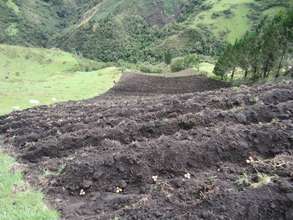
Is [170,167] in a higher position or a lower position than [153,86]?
higher

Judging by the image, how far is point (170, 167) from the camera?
1675 cm

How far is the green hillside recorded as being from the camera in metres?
52.3

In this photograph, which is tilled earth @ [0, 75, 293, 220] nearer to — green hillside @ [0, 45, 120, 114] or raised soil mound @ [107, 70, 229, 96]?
green hillside @ [0, 45, 120, 114]

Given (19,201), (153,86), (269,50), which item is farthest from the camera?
(269,50)

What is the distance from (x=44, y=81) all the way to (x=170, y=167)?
61142mm

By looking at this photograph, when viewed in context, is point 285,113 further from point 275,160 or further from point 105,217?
point 105,217

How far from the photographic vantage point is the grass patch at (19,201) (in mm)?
13535

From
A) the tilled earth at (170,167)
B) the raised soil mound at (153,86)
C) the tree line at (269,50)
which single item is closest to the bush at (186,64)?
the tree line at (269,50)

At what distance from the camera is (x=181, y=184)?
14367 mm

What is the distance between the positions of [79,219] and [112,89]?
49212 millimetres

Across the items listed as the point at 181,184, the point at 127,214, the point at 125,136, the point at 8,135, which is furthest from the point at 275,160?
the point at 8,135

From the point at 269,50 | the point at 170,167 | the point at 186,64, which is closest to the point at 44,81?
the point at 269,50

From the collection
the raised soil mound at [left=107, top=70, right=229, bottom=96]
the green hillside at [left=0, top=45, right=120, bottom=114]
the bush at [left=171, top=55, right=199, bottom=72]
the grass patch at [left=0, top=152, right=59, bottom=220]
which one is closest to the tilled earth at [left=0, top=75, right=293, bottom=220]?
the grass patch at [left=0, top=152, right=59, bottom=220]

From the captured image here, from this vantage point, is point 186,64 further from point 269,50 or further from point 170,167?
point 170,167
